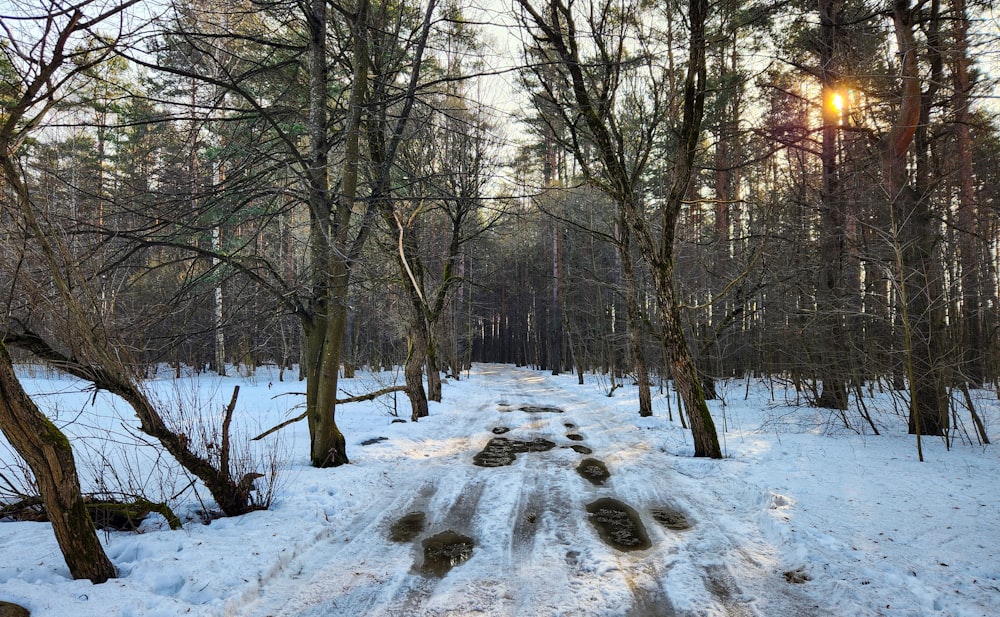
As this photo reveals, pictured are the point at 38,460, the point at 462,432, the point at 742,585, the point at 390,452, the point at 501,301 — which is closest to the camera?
the point at 38,460

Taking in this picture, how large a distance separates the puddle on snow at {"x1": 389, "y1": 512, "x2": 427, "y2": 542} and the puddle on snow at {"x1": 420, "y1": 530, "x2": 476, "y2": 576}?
22 centimetres

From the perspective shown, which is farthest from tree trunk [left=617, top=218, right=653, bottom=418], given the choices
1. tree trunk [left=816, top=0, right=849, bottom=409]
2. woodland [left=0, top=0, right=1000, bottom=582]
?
tree trunk [left=816, top=0, right=849, bottom=409]

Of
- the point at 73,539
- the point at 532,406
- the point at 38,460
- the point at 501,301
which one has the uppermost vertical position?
the point at 501,301

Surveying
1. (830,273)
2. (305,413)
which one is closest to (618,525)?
(305,413)

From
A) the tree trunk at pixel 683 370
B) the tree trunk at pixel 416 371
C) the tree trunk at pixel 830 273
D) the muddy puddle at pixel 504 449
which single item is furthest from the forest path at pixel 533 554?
the tree trunk at pixel 830 273

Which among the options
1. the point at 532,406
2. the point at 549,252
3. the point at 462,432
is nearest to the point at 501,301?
the point at 549,252

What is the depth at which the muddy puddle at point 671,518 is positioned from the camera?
4492 mm

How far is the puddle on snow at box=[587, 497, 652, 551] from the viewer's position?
4.09 meters

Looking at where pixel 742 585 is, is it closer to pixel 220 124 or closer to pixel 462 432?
pixel 462 432

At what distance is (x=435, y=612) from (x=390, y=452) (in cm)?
496

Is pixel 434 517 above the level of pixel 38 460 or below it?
below

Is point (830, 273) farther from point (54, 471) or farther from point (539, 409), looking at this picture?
point (54, 471)

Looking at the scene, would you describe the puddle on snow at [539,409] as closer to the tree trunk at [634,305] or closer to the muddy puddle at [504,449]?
the tree trunk at [634,305]

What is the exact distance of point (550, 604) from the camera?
3.12 meters
